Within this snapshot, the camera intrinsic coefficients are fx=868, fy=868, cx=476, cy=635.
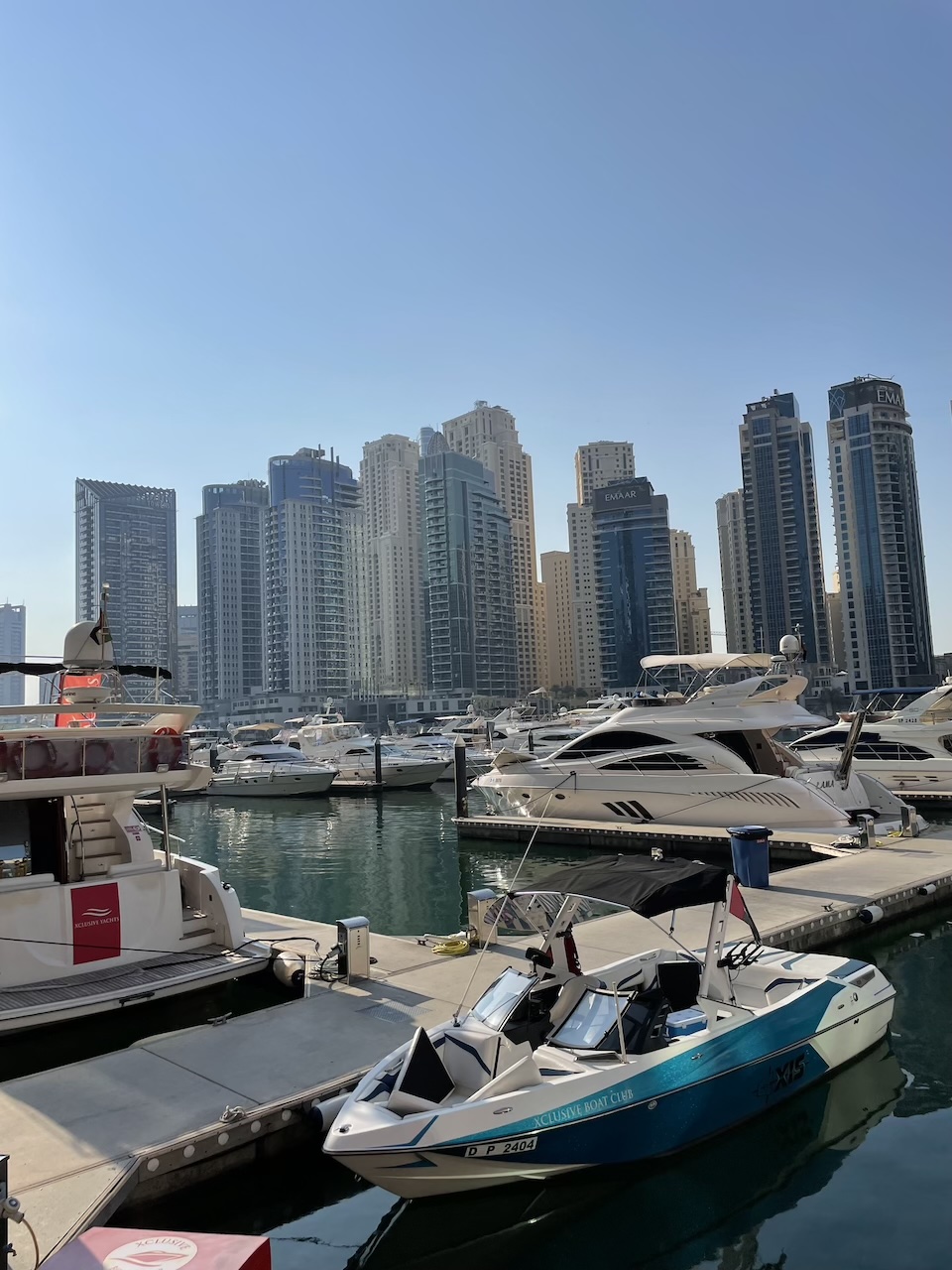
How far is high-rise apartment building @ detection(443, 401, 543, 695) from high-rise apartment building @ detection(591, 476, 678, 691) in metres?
23.5

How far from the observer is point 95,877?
35.8ft

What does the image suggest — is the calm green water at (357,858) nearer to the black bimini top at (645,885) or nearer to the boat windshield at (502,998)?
the black bimini top at (645,885)

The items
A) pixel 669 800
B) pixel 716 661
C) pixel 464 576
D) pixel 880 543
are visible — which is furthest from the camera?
pixel 464 576

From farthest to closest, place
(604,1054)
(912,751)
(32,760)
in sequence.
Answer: (912,751), (32,760), (604,1054)

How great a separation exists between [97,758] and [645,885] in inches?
266

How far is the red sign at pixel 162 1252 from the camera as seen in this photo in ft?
13.5

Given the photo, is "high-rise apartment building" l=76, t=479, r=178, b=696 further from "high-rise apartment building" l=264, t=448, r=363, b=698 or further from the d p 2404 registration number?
the d p 2404 registration number

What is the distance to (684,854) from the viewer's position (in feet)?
71.1

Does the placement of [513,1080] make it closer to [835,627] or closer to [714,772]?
[714,772]

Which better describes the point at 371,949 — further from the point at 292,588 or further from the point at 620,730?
the point at 292,588

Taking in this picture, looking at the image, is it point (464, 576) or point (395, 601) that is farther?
point (395, 601)

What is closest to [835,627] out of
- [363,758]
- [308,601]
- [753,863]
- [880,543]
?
[880,543]

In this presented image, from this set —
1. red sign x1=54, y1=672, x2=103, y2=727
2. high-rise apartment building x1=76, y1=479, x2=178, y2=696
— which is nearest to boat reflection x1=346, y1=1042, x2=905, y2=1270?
red sign x1=54, y1=672, x2=103, y2=727

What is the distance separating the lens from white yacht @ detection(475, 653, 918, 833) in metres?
22.3
